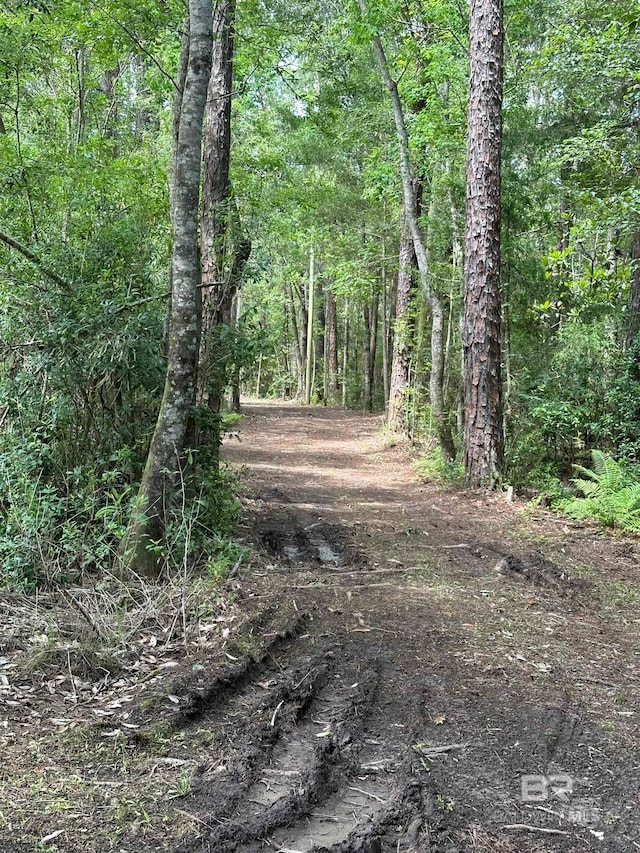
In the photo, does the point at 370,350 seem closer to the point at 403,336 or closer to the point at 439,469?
the point at 403,336

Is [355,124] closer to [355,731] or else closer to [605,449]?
[605,449]

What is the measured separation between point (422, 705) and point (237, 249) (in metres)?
4.95

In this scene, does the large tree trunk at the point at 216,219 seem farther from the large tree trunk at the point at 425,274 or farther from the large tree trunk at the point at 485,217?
the large tree trunk at the point at 425,274

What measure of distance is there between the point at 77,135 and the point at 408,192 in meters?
5.88

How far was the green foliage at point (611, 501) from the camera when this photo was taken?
8039 millimetres

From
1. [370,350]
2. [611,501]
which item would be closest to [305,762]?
[611,501]

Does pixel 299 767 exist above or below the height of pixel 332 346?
below

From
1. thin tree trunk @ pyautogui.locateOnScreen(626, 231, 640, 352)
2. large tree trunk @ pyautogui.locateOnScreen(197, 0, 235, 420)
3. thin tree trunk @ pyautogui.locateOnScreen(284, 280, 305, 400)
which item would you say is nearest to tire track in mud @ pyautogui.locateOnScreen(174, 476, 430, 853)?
large tree trunk @ pyautogui.locateOnScreen(197, 0, 235, 420)

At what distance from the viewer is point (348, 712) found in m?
3.87

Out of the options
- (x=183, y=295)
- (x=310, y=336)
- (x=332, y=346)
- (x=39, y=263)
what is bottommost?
(x=183, y=295)

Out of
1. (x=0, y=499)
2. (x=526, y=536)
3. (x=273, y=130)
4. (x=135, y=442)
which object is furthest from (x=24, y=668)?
(x=273, y=130)

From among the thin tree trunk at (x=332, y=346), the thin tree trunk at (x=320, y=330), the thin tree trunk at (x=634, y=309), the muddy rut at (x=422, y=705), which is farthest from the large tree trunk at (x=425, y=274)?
the thin tree trunk at (x=320, y=330)

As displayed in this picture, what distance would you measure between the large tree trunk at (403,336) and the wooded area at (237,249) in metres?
0.07

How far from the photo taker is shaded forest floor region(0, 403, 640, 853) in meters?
2.87
